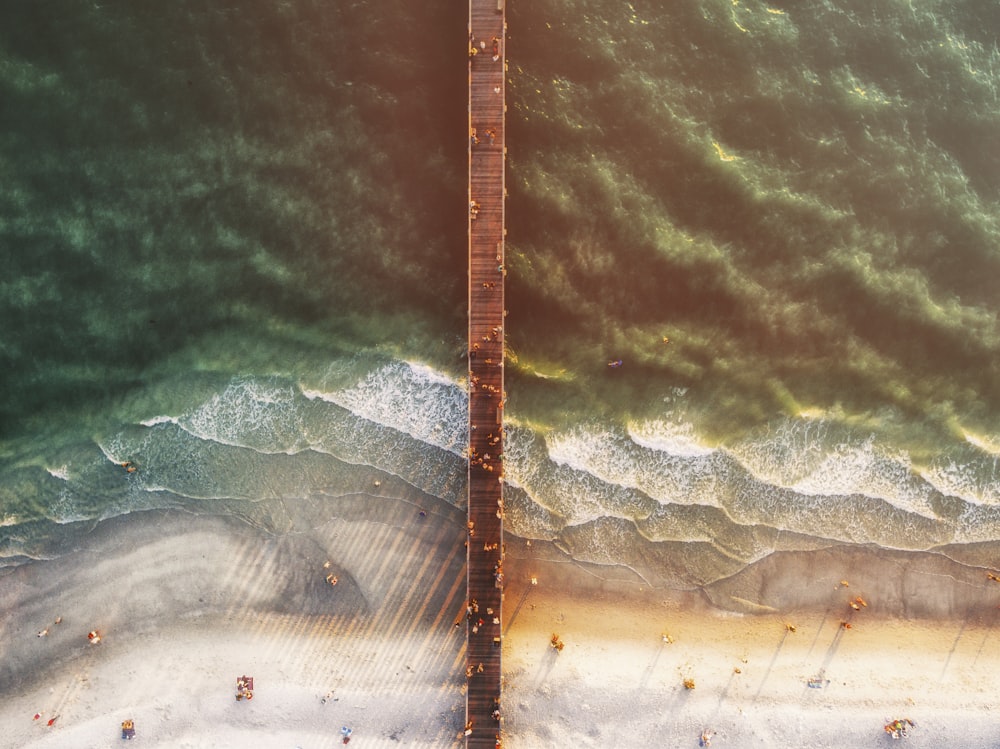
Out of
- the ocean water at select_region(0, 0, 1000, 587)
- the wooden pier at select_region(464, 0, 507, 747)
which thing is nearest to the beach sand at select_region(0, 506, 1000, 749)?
the wooden pier at select_region(464, 0, 507, 747)

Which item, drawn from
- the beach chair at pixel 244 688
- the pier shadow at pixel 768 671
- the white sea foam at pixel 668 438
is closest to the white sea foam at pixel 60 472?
the beach chair at pixel 244 688

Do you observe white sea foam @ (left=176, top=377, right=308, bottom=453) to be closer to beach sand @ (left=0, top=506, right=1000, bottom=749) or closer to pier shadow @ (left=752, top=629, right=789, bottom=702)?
beach sand @ (left=0, top=506, right=1000, bottom=749)

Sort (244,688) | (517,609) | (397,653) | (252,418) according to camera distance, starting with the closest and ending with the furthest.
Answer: (244,688) < (397,653) < (517,609) < (252,418)

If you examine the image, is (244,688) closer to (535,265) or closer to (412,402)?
(412,402)

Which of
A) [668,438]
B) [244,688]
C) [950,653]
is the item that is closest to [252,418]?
[244,688]

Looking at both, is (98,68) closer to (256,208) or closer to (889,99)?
(256,208)

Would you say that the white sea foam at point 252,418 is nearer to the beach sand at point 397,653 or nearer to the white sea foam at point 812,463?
the beach sand at point 397,653
